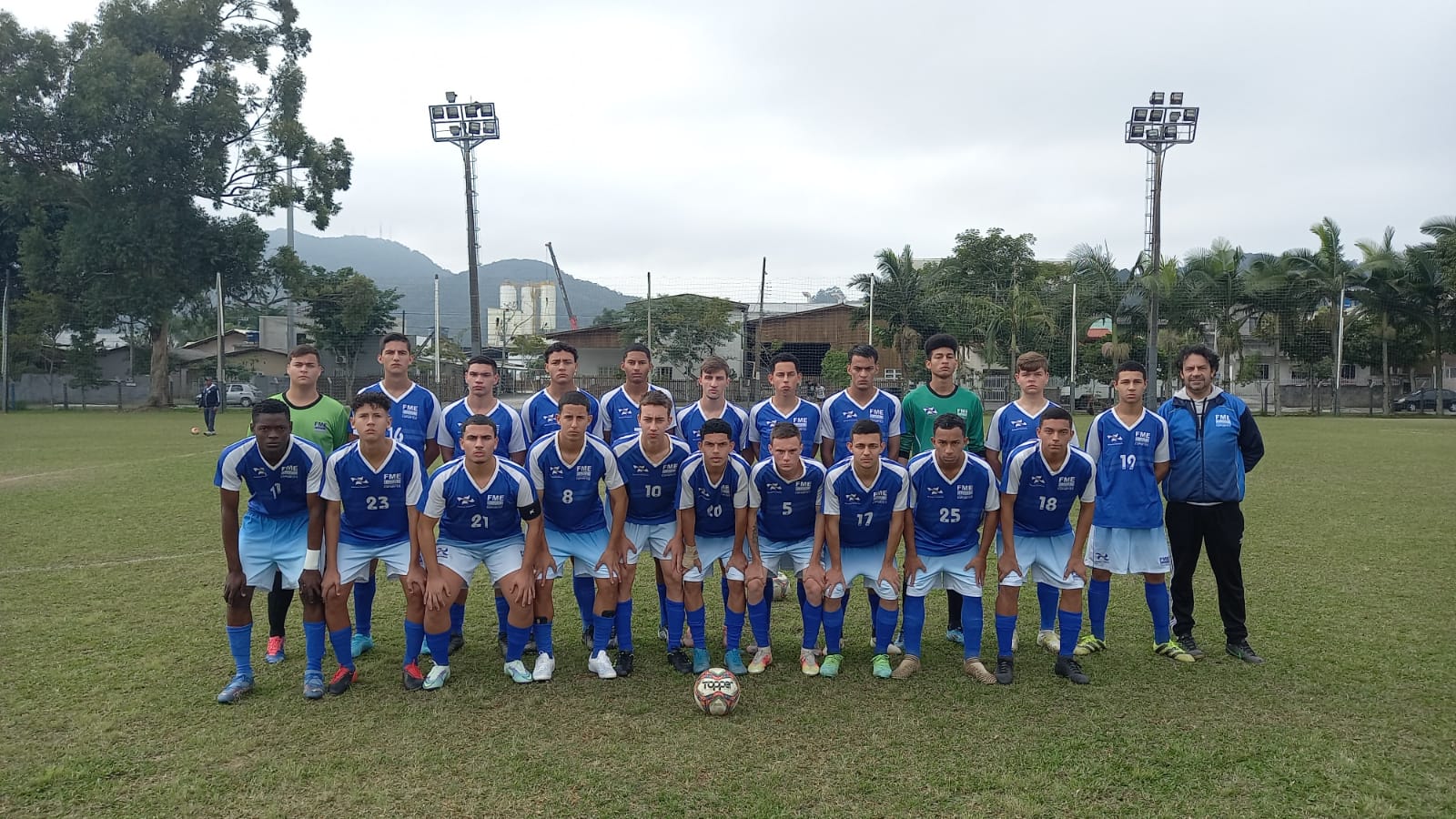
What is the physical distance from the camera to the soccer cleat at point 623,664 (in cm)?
491

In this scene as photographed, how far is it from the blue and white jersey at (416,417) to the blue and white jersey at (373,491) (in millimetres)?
866

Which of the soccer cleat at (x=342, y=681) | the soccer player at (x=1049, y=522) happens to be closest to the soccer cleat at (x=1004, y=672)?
the soccer player at (x=1049, y=522)

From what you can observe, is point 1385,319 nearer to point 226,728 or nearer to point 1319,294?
point 1319,294

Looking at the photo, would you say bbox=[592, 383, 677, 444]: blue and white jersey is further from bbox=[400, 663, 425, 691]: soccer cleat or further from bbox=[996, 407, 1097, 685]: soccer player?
bbox=[996, 407, 1097, 685]: soccer player

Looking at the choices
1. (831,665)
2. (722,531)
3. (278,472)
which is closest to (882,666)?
(831,665)

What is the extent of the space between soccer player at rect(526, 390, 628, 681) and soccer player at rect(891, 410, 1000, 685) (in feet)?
5.52

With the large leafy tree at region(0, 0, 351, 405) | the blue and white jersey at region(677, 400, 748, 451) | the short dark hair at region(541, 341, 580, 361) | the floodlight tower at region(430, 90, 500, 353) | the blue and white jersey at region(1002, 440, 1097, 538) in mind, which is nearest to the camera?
the blue and white jersey at region(1002, 440, 1097, 538)

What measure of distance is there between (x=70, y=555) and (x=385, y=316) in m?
29.5

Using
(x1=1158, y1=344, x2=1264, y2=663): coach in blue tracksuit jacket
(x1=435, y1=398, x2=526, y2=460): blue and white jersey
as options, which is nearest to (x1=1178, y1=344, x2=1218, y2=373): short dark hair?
(x1=1158, y1=344, x2=1264, y2=663): coach in blue tracksuit jacket

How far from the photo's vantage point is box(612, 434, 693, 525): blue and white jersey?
5105 mm

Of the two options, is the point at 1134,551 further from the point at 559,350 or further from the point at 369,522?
the point at 369,522

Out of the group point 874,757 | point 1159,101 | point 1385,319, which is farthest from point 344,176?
point 1385,319

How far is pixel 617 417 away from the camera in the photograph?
6156 mm

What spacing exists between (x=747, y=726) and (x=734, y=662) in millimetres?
802
